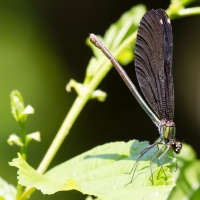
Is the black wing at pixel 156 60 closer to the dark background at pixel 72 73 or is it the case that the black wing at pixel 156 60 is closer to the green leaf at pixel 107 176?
the green leaf at pixel 107 176

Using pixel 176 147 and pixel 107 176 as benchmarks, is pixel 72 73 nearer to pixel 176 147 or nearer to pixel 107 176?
pixel 176 147

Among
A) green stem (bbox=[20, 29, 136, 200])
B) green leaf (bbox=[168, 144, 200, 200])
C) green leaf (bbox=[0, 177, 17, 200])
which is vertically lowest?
green leaf (bbox=[168, 144, 200, 200])

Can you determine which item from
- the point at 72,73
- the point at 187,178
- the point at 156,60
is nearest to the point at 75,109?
the point at 156,60

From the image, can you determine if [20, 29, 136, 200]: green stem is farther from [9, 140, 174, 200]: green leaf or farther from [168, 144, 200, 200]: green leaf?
[168, 144, 200, 200]: green leaf

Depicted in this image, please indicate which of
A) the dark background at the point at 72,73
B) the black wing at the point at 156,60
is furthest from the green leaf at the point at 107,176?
the dark background at the point at 72,73

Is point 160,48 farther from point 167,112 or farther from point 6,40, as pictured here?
point 6,40

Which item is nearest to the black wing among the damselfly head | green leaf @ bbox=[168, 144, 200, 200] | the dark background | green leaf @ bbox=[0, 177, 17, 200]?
the damselfly head
